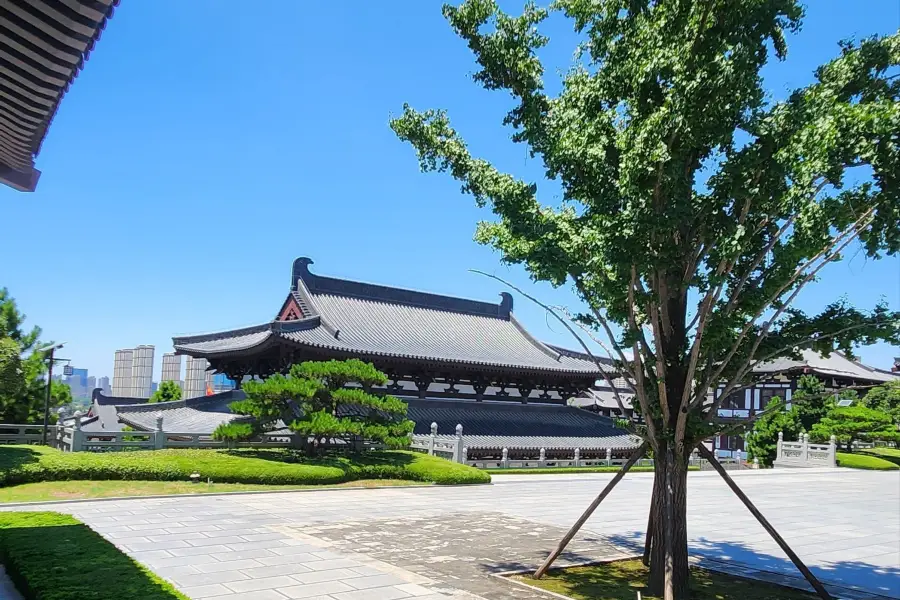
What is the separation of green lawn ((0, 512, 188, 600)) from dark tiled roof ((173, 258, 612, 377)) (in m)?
12.6

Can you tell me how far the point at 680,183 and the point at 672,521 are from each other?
3.73m

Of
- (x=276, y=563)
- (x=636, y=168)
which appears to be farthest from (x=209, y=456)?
(x=636, y=168)

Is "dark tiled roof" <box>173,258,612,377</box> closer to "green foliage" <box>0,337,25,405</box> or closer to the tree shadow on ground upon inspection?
"green foliage" <box>0,337,25,405</box>

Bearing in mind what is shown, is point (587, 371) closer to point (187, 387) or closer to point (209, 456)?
point (209, 456)

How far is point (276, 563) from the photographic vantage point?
8.91 m

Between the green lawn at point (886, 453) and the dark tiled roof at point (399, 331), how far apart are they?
21432mm

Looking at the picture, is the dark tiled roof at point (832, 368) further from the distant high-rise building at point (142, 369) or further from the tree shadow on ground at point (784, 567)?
the distant high-rise building at point (142, 369)

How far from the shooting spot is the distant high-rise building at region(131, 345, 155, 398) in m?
73.9

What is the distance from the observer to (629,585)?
862 cm

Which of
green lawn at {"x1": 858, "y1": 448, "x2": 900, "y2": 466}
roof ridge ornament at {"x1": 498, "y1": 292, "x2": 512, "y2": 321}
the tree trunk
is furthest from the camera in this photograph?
green lawn at {"x1": 858, "y1": 448, "x2": 900, "y2": 466}

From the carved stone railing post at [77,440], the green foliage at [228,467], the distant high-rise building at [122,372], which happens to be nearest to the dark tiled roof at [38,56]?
the green foliage at [228,467]

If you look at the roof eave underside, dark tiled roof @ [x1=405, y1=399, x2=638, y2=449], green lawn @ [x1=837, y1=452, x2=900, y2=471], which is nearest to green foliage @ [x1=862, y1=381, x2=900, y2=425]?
green lawn @ [x1=837, y1=452, x2=900, y2=471]

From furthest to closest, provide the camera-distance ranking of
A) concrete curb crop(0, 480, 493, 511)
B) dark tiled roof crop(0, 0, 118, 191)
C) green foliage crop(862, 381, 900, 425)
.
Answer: green foliage crop(862, 381, 900, 425) < concrete curb crop(0, 480, 493, 511) < dark tiled roof crop(0, 0, 118, 191)

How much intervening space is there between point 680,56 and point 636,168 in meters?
1.25
